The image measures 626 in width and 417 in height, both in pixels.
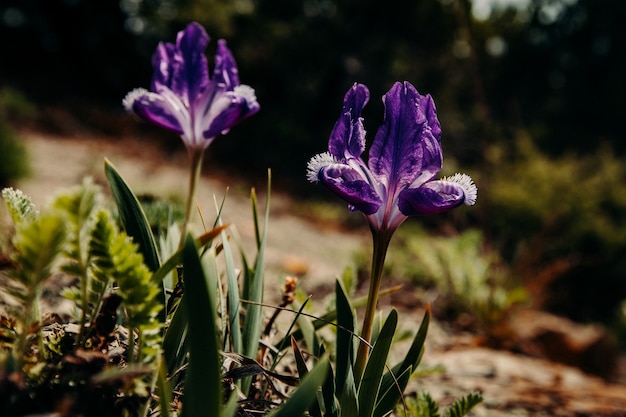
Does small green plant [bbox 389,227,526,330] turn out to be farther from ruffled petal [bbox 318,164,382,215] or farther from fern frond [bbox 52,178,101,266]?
fern frond [bbox 52,178,101,266]

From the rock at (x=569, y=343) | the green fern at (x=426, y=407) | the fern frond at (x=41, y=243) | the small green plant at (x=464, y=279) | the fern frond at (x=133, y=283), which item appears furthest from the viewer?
the rock at (x=569, y=343)

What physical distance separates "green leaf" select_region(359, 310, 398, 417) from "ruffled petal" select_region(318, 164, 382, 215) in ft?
0.75

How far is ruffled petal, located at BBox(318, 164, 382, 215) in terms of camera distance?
3.41 feet

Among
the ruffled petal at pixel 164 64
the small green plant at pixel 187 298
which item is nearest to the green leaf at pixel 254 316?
the small green plant at pixel 187 298

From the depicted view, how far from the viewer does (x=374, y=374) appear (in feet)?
3.53

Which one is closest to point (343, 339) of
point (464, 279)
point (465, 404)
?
point (465, 404)

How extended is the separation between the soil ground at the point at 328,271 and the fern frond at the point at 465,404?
42 cm

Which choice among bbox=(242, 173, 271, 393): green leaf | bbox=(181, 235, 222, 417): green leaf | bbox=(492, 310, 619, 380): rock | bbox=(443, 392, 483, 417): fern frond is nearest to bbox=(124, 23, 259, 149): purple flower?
bbox=(242, 173, 271, 393): green leaf

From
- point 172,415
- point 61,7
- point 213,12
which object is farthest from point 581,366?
point 61,7

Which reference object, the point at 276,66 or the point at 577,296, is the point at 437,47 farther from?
the point at 577,296

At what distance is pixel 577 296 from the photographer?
6.96m

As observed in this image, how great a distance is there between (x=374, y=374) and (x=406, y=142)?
1.62 feet

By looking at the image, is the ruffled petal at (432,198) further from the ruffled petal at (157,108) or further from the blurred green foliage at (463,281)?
the blurred green foliage at (463,281)

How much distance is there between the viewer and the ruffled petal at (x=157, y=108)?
132cm
